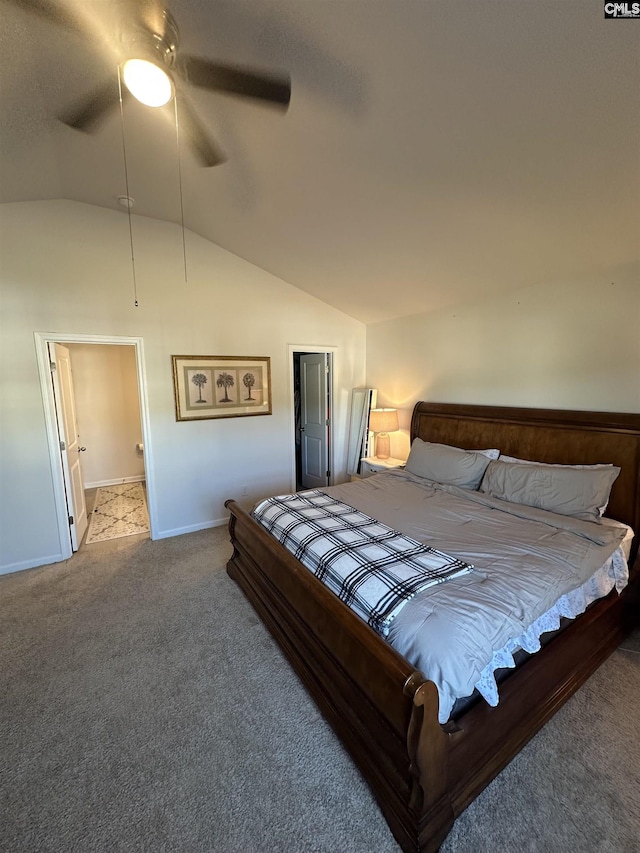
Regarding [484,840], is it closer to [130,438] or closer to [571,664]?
[571,664]

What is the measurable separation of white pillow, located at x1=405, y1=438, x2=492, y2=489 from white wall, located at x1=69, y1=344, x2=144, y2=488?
420cm

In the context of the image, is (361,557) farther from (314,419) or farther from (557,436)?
(314,419)

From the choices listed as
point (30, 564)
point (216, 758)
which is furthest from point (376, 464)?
point (30, 564)

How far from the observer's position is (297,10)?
1312 millimetres

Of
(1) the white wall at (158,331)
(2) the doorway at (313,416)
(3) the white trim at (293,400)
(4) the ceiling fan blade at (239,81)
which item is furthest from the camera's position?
(2) the doorway at (313,416)

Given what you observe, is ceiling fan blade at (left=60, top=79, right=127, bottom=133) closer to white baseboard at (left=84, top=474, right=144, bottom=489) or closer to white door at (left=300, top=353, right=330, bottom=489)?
white door at (left=300, top=353, right=330, bottom=489)

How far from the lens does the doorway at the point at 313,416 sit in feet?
15.7

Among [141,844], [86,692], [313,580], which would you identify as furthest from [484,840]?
[86,692]

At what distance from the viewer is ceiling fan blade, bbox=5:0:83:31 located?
130 cm

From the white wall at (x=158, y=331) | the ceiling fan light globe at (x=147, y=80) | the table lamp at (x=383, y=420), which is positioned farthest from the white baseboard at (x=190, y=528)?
the ceiling fan light globe at (x=147, y=80)

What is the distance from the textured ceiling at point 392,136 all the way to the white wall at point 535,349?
0.60 feet

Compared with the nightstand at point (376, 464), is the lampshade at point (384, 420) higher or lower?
higher

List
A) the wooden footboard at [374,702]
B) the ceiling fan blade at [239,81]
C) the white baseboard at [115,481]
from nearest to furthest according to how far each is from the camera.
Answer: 1. the wooden footboard at [374,702]
2. the ceiling fan blade at [239,81]
3. the white baseboard at [115,481]

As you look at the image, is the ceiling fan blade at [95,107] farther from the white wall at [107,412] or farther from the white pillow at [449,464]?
the white wall at [107,412]
